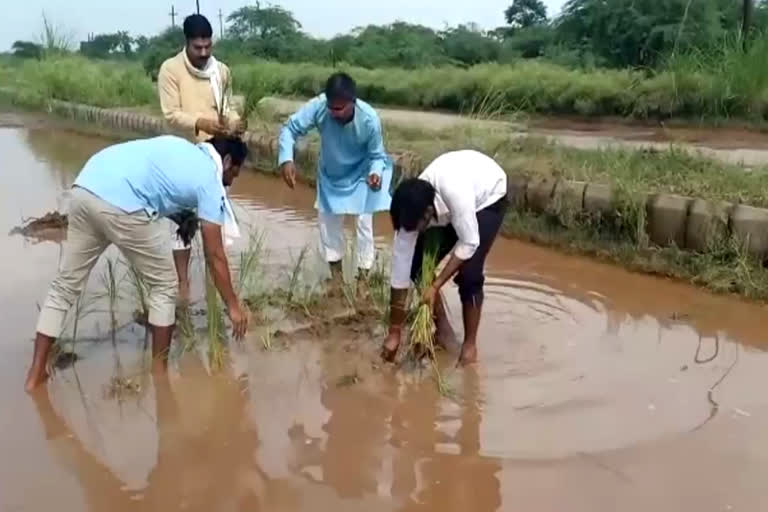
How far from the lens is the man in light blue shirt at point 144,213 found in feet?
13.0

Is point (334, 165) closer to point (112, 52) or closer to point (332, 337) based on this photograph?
point (332, 337)

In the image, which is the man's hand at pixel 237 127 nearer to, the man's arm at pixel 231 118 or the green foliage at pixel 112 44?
the man's arm at pixel 231 118

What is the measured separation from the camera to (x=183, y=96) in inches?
203

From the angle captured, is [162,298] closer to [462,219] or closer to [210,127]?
[210,127]

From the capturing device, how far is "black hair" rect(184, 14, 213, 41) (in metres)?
4.95

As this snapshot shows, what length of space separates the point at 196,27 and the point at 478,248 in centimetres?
201

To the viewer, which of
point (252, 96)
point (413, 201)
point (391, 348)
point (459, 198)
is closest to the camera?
point (413, 201)

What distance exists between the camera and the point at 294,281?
5336mm

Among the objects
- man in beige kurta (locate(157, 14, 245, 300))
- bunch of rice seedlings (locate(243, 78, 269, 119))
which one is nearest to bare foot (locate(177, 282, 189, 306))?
man in beige kurta (locate(157, 14, 245, 300))

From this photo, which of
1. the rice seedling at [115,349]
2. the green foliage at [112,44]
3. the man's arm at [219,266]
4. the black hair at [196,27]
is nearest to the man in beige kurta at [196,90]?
the black hair at [196,27]

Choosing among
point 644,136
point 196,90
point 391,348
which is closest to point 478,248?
point 391,348

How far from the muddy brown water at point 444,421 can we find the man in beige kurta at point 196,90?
1.18m

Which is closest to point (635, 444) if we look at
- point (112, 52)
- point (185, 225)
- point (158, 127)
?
point (185, 225)

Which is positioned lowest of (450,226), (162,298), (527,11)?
(162,298)
